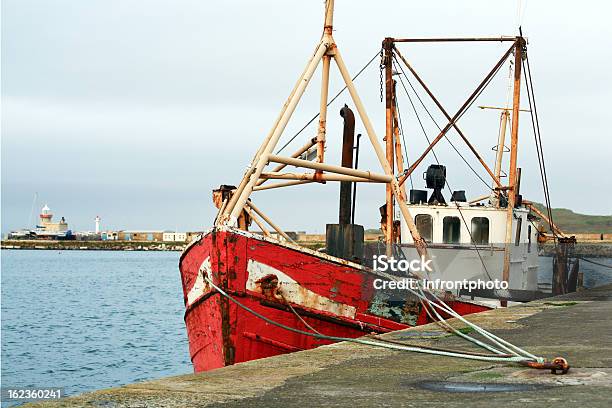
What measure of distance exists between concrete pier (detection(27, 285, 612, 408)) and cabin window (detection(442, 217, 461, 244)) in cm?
769

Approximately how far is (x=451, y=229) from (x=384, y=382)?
423 inches

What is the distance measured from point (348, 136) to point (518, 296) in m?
4.44

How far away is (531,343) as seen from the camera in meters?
8.64

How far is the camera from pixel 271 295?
11516 millimetres

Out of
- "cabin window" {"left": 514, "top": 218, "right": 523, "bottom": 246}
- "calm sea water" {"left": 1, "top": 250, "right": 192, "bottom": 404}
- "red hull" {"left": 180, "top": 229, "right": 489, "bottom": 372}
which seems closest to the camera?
"red hull" {"left": 180, "top": 229, "right": 489, "bottom": 372}

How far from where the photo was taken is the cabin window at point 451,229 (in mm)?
16656

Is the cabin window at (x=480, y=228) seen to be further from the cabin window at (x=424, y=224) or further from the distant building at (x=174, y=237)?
the distant building at (x=174, y=237)

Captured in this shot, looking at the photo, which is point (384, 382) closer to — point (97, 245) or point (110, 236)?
point (97, 245)

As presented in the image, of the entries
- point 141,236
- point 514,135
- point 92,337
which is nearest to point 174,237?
point 141,236

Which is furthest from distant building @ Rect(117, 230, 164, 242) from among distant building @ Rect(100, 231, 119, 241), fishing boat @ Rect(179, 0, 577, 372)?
fishing boat @ Rect(179, 0, 577, 372)

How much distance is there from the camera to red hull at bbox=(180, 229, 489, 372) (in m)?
11.4

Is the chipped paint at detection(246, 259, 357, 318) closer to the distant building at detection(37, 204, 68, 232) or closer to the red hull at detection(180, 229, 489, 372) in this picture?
the red hull at detection(180, 229, 489, 372)

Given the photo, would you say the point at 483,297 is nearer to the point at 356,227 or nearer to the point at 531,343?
the point at 356,227

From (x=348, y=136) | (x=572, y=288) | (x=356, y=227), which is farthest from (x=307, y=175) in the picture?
(x=572, y=288)
